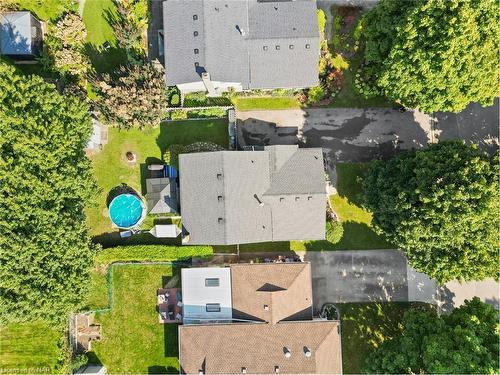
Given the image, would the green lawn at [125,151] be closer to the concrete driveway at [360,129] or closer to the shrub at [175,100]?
the shrub at [175,100]

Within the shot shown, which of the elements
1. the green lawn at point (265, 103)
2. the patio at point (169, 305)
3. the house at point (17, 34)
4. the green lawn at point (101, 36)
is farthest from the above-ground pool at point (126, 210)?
the house at point (17, 34)

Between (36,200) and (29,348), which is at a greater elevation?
(36,200)

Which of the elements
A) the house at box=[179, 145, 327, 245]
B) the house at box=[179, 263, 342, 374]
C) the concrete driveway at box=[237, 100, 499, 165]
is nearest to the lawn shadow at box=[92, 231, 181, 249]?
the house at box=[179, 145, 327, 245]

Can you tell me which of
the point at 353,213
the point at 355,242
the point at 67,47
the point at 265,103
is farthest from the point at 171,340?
the point at 67,47

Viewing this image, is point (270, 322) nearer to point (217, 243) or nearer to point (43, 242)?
point (217, 243)

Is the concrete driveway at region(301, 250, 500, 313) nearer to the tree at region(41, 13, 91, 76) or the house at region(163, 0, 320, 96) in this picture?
the house at region(163, 0, 320, 96)

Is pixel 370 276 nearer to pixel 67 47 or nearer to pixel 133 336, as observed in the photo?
pixel 133 336
